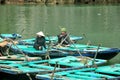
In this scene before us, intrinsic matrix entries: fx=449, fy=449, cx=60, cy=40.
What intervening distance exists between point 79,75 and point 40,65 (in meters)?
2.26

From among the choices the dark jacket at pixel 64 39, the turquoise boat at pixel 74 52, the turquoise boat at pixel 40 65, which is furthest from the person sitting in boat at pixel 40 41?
the turquoise boat at pixel 40 65

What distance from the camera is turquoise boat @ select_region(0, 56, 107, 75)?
51.0 ft

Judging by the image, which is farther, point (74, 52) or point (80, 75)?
point (74, 52)

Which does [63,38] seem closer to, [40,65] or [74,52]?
[74,52]

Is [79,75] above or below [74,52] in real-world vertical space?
above

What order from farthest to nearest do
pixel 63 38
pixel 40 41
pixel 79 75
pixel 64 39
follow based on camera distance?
pixel 63 38 < pixel 64 39 < pixel 40 41 < pixel 79 75

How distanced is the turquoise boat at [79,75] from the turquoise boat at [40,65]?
1.54ft

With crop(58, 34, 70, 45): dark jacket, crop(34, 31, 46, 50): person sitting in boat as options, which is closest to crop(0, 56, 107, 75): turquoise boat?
crop(34, 31, 46, 50): person sitting in boat

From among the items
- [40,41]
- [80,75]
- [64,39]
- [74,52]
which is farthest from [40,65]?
[64,39]

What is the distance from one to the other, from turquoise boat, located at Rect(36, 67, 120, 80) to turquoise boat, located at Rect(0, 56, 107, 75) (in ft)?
1.54

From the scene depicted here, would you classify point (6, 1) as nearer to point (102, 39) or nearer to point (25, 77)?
point (102, 39)

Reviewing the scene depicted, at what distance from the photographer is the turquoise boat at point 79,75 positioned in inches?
560

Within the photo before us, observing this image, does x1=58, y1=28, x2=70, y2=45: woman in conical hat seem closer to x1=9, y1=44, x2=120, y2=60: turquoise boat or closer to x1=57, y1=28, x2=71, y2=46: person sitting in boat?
x1=57, y1=28, x2=71, y2=46: person sitting in boat

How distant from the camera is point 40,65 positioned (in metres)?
16.8
